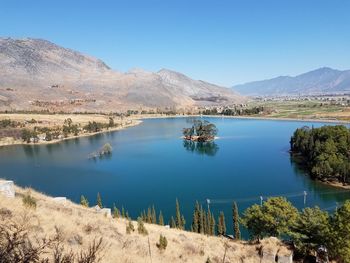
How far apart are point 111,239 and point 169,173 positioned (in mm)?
68802

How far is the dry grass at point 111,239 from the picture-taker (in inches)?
635

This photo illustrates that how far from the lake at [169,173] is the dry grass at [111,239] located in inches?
1148

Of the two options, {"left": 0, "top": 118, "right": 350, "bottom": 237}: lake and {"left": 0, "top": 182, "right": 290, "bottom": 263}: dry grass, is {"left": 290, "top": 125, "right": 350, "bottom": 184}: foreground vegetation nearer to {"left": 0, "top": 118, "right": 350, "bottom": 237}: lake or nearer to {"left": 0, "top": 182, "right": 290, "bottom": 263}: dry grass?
{"left": 0, "top": 118, "right": 350, "bottom": 237}: lake

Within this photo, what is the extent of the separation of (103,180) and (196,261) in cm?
6457

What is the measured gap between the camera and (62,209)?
22438 mm

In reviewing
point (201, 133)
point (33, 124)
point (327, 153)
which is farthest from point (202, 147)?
point (33, 124)

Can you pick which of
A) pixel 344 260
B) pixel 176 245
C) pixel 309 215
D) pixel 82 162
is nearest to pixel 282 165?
pixel 82 162

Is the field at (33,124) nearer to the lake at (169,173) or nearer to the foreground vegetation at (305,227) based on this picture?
the lake at (169,173)

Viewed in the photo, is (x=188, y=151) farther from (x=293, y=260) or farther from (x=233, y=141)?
(x=293, y=260)

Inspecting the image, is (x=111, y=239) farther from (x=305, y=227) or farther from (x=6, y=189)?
(x=305, y=227)

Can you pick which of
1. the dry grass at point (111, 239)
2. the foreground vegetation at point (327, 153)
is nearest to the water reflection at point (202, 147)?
the foreground vegetation at point (327, 153)

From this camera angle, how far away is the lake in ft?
219

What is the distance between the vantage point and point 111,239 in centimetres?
1886

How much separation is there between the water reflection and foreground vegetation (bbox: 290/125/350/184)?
27192 mm
